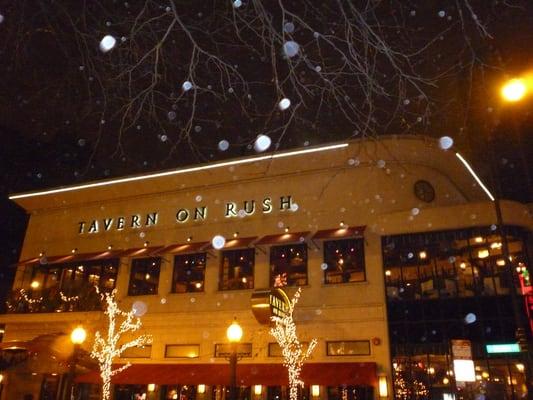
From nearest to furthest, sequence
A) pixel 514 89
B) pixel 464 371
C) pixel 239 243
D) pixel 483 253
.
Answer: pixel 514 89
pixel 464 371
pixel 483 253
pixel 239 243

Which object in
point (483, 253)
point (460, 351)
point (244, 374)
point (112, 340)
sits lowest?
point (460, 351)

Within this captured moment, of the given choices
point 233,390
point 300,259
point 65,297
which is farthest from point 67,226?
point 233,390

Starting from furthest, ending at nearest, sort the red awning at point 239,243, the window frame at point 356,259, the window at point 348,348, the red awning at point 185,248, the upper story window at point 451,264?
1. the red awning at point 185,248
2. the red awning at point 239,243
3. the window frame at point 356,259
4. the window at point 348,348
5. the upper story window at point 451,264

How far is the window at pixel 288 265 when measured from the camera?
2008cm

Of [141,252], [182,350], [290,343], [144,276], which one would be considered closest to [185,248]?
[141,252]

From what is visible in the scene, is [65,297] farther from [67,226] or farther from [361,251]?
[361,251]

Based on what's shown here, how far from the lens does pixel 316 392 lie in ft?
58.5

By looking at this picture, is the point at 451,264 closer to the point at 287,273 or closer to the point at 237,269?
the point at 287,273

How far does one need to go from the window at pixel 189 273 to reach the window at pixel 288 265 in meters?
3.52

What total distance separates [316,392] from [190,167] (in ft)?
38.6

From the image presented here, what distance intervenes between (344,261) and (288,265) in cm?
250

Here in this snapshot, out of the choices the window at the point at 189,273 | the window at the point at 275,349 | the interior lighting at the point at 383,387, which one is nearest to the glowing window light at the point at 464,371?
the interior lighting at the point at 383,387

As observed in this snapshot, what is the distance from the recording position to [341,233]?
18750 millimetres

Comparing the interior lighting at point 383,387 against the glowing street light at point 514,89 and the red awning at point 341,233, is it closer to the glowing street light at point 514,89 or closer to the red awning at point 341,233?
the red awning at point 341,233
